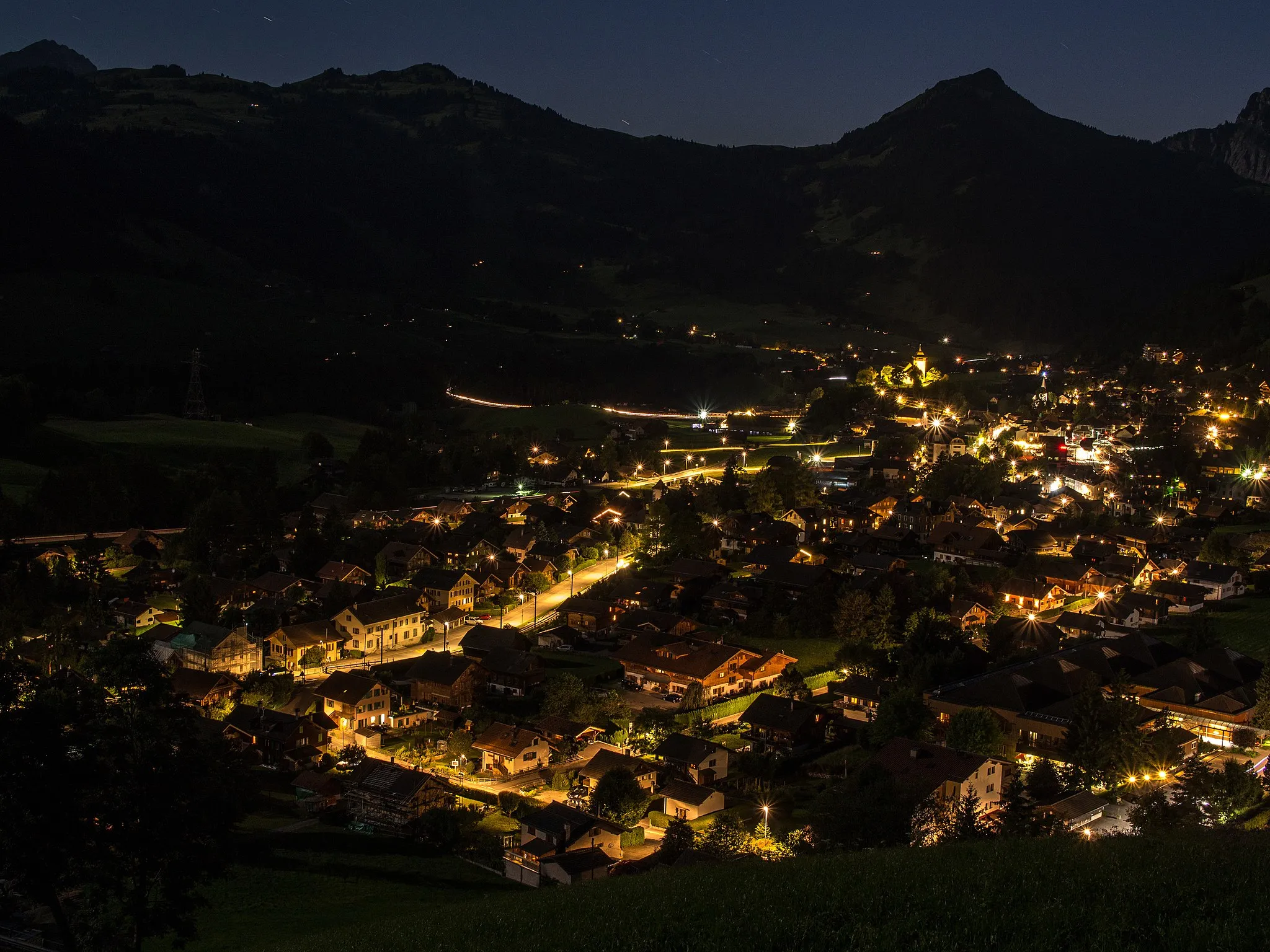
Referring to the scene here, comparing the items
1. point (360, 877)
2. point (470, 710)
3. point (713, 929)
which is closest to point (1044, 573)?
point (470, 710)

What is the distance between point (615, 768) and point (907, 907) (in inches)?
347

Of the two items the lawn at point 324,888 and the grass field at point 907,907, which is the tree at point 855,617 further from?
the grass field at point 907,907

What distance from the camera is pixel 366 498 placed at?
116ft

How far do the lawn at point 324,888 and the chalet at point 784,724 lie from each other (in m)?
5.76

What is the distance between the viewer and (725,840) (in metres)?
12.2

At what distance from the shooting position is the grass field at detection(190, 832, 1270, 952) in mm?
5875

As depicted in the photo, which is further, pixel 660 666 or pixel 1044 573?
pixel 1044 573

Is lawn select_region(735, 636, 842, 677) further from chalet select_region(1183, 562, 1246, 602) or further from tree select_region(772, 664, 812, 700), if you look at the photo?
chalet select_region(1183, 562, 1246, 602)

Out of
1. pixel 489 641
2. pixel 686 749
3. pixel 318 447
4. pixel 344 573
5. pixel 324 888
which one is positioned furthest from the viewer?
pixel 318 447

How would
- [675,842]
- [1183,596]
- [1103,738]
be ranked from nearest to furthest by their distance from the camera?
[675,842]
[1103,738]
[1183,596]

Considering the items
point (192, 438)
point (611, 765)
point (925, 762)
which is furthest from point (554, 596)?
point (192, 438)

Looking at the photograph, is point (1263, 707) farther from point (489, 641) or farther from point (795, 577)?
point (489, 641)

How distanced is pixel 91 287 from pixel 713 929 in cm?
6644

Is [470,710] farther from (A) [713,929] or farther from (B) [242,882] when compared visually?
(A) [713,929]
